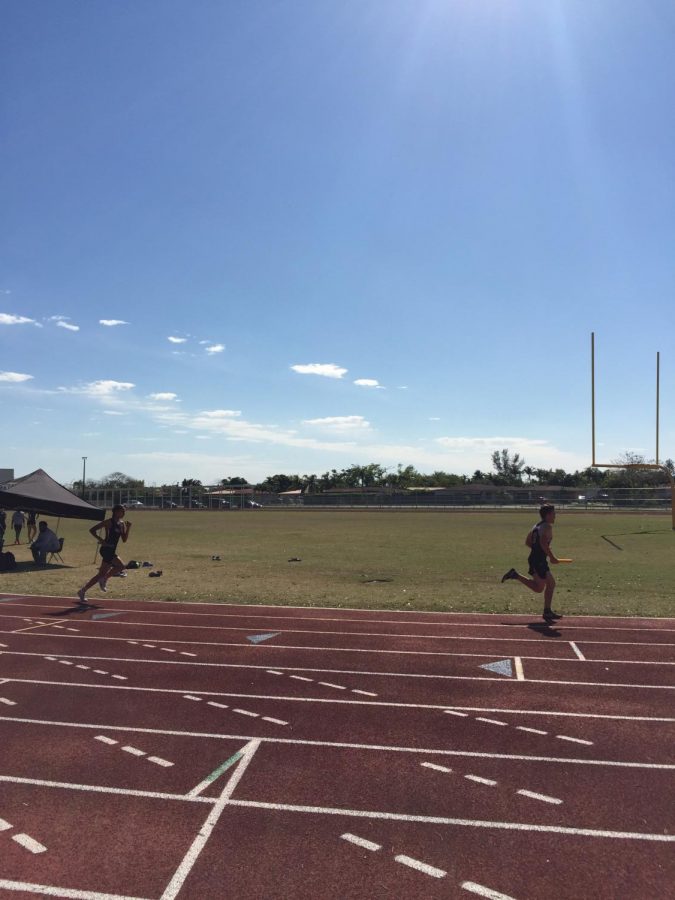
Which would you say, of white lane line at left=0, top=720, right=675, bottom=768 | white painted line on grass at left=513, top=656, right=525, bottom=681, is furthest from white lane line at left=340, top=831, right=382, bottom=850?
white painted line on grass at left=513, top=656, right=525, bottom=681

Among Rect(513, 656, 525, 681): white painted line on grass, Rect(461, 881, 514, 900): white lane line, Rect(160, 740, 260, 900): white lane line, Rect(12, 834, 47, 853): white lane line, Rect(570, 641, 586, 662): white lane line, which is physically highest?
Rect(570, 641, 586, 662): white lane line

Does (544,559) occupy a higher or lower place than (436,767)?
higher

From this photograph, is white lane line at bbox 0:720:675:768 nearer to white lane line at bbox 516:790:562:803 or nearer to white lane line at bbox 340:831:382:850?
white lane line at bbox 516:790:562:803

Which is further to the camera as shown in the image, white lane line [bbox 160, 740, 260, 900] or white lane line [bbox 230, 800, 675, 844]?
white lane line [bbox 230, 800, 675, 844]

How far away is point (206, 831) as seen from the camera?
4.30m

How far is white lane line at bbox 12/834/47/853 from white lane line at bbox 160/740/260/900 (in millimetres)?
958

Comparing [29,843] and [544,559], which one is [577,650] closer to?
[544,559]

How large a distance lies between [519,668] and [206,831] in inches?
194

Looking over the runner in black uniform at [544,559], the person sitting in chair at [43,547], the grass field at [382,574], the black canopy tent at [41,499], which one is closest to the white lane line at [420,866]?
the runner in black uniform at [544,559]

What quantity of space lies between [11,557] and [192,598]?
26.9 feet

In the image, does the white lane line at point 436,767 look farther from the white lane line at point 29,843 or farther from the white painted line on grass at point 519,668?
the white lane line at point 29,843

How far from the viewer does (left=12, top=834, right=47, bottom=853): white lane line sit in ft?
13.4

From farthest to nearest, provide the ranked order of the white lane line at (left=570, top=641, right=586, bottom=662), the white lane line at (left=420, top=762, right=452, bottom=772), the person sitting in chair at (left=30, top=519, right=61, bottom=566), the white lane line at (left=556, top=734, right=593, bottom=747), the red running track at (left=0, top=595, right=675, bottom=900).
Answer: the person sitting in chair at (left=30, top=519, right=61, bottom=566), the white lane line at (left=570, top=641, right=586, bottom=662), the white lane line at (left=556, top=734, right=593, bottom=747), the white lane line at (left=420, top=762, right=452, bottom=772), the red running track at (left=0, top=595, right=675, bottom=900)

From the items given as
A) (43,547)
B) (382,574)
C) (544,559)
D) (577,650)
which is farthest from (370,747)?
(43,547)
